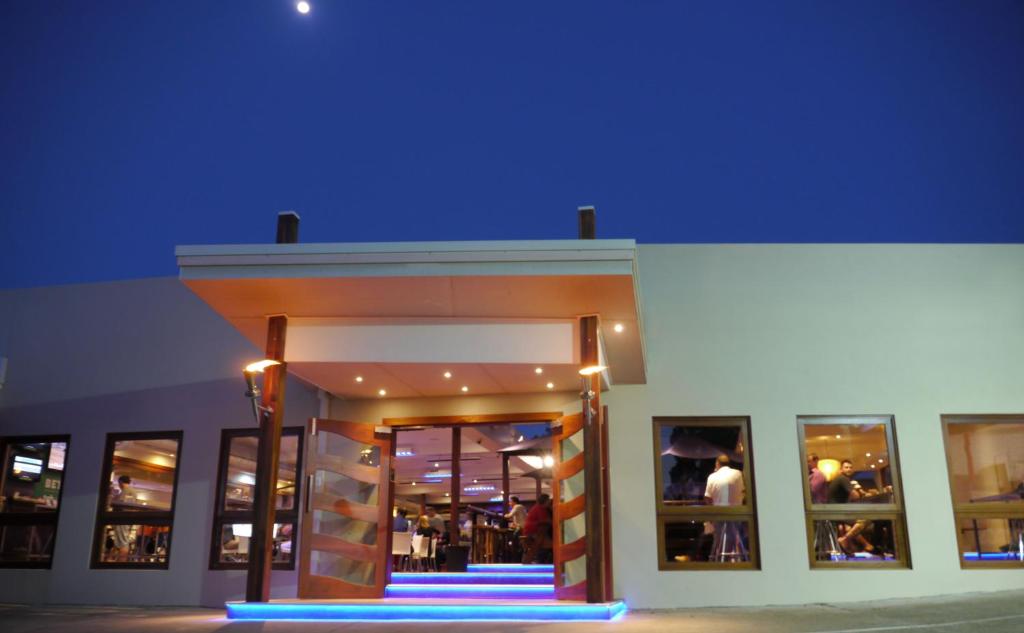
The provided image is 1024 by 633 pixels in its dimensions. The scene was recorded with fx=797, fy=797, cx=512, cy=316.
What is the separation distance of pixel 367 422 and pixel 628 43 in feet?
96.9

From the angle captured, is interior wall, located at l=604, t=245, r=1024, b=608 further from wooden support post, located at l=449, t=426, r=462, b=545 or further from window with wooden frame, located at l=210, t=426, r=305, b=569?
window with wooden frame, located at l=210, t=426, r=305, b=569

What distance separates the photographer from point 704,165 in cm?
3762

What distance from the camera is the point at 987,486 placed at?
923 cm

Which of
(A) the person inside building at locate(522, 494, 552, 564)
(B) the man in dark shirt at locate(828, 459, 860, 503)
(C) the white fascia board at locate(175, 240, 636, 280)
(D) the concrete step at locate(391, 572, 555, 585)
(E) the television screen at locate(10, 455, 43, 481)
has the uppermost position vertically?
(C) the white fascia board at locate(175, 240, 636, 280)

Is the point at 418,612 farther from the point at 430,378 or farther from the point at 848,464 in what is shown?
the point at 848,464

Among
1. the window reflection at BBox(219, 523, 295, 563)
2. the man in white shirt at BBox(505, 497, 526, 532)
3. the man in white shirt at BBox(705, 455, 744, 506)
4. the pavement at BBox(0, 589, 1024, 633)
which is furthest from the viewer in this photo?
the man in white shirt at BBox(505, 497, 526, 532)

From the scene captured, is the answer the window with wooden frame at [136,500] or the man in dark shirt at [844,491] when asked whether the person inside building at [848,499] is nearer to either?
the man in dark shirt at [844,491]

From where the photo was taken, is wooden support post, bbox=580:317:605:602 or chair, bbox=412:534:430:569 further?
chair, bbox=412:534:430:569

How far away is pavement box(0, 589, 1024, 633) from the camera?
18.5ft

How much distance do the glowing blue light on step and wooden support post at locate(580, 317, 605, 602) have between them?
2.42 meters

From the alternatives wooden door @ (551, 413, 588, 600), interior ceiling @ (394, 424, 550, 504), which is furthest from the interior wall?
interior ceiling @ (394, 424, 550, 504)

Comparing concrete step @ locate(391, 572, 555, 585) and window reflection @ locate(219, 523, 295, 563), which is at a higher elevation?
window reflection @ locate(219, 523, 295, 563)

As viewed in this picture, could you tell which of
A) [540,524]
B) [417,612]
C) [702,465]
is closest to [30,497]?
[540,524]

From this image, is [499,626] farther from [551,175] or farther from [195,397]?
[551,175]
